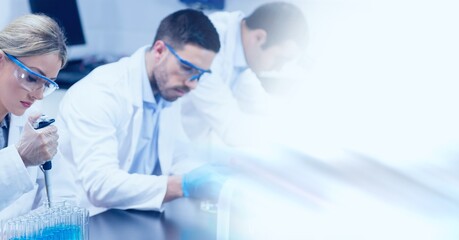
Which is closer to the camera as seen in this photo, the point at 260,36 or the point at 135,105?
the point at 135,105

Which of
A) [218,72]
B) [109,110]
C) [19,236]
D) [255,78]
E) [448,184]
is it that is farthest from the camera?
[255,78]

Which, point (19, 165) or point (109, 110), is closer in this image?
point (19, 165)

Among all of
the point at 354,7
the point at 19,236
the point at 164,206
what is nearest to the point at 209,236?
the point at 164,206

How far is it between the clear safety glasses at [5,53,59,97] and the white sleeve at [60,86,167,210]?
36 cm

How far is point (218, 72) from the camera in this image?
2.38 m

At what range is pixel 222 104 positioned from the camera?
238 centimetres

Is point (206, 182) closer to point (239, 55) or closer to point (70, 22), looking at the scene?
point (70, 22)

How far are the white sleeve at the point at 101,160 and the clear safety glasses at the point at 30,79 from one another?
1.18ft

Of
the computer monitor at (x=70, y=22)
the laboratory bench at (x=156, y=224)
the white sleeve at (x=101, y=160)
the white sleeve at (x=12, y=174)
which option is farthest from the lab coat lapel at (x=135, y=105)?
the white sleeve at (x=12, y=174)

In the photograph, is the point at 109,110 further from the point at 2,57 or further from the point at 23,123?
the point at 2,57

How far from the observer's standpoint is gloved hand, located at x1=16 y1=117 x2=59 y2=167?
1.24m

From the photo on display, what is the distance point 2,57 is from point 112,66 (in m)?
0.66

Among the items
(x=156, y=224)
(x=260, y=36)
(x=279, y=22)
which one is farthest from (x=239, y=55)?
(x=156, y=224)

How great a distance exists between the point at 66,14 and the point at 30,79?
76 cm
